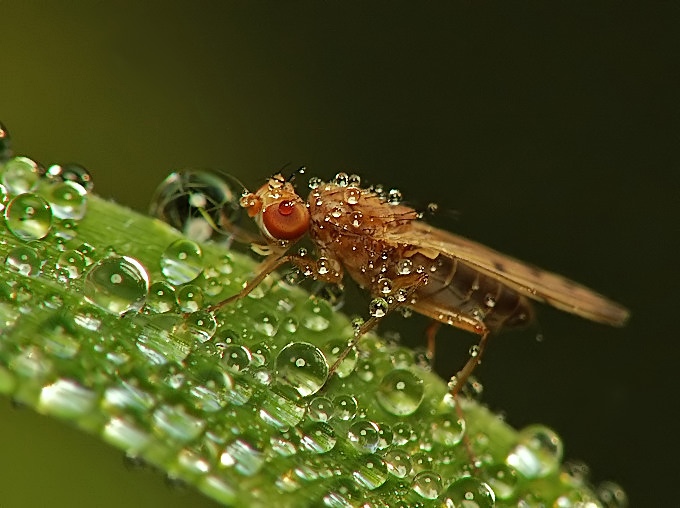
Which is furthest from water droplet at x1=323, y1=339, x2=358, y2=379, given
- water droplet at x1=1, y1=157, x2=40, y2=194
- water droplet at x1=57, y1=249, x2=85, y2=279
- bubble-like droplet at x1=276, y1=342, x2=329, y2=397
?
water droplet at x1=1, y1=157, x2=40, y2=194

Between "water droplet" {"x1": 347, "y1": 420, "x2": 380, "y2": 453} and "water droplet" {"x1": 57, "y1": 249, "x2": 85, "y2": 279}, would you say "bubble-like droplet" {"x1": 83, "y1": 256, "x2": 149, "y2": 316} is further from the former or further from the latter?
"water droplet" {"x1": 347, "y1": 420, "x2": 380, "y2": 453}

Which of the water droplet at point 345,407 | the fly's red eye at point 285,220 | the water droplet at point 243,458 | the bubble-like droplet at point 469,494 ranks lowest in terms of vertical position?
the water droplet at point 243,458

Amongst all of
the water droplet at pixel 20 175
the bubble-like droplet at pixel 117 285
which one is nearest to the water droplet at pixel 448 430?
the bubble-like droplet at pixel 117 285

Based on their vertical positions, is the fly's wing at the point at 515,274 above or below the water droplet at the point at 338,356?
above

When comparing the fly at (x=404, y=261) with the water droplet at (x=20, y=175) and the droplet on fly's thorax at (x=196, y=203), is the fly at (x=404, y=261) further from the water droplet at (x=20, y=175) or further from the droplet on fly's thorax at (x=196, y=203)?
the water droplet at (x=20, y=175)

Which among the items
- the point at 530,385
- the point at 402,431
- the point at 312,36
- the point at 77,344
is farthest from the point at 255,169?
the point at 77,344
